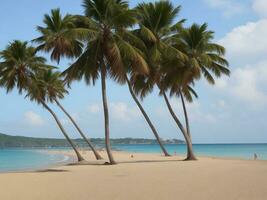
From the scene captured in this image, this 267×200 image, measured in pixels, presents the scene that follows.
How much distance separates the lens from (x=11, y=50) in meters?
30.3

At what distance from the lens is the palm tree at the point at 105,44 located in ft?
75.1

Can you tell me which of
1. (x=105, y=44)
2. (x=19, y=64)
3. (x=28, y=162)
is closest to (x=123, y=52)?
(x=105, y=44)

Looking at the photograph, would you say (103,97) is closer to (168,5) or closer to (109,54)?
(109,54)

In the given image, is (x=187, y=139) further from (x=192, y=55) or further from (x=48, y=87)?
(x=48, y=87)

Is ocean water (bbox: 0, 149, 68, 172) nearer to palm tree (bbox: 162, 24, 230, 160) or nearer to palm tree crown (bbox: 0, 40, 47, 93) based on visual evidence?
palm tree crown (bbox: 0, 40, 47, 93)

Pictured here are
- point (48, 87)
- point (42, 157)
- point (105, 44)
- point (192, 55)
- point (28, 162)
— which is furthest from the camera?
point (42, 157)

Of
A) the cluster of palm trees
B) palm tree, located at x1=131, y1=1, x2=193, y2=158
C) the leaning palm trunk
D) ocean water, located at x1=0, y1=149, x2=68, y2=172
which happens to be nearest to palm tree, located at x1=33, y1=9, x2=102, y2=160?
the cluster of palm trees

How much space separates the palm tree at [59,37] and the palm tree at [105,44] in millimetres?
657

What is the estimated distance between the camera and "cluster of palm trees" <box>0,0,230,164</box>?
2323 centimetres

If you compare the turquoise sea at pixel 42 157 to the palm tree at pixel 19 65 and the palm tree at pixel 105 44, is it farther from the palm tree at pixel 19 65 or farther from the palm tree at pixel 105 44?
the palm tree at pixel 105 44

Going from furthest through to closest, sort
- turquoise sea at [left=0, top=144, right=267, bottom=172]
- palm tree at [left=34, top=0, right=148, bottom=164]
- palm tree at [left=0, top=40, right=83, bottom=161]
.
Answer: turquoise sea at [left=0, top=144, right=267, bottom=172]
palm tree at [left=0, top=40, right=83, bottom=161]
palm tree at [left=34, top=0, right=148, bottom=164]

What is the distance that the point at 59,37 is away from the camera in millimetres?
23984

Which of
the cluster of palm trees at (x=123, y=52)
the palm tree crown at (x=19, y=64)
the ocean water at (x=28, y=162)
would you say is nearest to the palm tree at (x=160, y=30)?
the cluster of palm trees at (x=123, y=52)

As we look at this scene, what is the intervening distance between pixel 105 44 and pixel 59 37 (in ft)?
9.32
